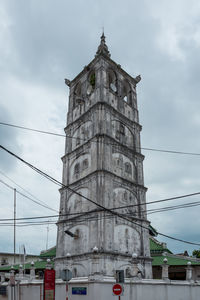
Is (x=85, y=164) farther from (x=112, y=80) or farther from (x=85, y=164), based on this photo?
(x=112, y=80)

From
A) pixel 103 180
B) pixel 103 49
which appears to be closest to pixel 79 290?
pixel 103 180

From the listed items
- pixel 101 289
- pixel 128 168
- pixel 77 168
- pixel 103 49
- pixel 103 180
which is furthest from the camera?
pixel 103 49

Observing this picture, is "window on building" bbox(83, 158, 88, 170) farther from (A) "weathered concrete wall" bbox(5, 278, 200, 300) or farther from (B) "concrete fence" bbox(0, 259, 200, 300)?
(A) "weathered concrete wall" bbox(5, 278, 200, 300)

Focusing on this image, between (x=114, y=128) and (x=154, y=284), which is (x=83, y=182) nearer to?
(x=114, y=128)

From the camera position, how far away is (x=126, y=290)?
61.9ft

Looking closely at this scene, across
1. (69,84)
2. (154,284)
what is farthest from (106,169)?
(69,84)

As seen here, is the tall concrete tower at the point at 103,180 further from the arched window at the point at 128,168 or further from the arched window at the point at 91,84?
the arched window at the point at 91,84

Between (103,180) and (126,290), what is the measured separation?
11.9 m

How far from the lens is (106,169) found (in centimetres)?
2970

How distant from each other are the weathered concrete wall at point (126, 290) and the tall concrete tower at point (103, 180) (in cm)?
406

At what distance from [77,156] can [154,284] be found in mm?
17786

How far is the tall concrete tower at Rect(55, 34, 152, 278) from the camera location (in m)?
26.8

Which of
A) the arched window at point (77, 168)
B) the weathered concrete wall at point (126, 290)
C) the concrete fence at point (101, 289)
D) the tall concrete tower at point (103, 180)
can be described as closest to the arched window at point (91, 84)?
the tall concrete tower at point (103, 180)

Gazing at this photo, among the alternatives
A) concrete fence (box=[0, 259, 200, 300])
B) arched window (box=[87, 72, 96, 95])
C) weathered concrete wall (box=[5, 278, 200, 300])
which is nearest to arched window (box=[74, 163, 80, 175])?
arched window (box=[87, 72, 96, 95])
